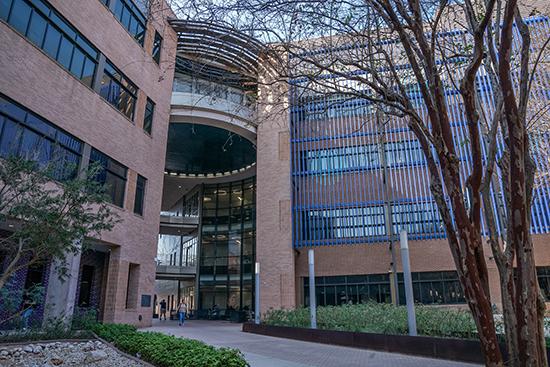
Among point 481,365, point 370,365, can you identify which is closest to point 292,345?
point 370,365

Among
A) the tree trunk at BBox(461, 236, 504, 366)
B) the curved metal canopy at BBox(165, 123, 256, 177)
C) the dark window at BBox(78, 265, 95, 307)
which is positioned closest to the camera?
the tree trunk at BBox(461, 236, 504, 366)

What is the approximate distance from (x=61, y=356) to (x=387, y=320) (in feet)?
29.6

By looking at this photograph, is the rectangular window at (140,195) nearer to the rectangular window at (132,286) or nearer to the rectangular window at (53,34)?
the rectangular window at (132,286)

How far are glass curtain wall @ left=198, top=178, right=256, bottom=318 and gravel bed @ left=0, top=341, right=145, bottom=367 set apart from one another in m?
20.4

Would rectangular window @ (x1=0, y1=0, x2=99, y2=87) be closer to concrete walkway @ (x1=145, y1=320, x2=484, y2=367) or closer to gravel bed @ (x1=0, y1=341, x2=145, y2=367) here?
gravel bed @ (x1=0, y1=341, x2=145, y2=367)

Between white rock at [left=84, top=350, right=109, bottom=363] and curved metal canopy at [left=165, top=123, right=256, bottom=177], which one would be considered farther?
curved metal canopy at [left=165, top=123, right=256, bottom=177]

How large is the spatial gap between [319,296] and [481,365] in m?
16.7

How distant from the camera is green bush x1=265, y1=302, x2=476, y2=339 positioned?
10281mm

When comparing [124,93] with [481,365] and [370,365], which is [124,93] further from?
[481,365]

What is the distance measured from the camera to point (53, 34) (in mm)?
Answer: 14398

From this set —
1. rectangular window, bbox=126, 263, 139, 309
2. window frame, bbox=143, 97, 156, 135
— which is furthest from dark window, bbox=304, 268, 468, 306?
window frame, bbox=143, 97, 156, 135

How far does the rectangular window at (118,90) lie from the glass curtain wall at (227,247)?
14936 millimetres

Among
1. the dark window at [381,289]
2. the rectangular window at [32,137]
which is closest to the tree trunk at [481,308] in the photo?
the rectangular window at [32,137]

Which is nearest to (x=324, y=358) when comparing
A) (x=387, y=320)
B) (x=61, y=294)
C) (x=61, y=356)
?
(x=387, y=320)
